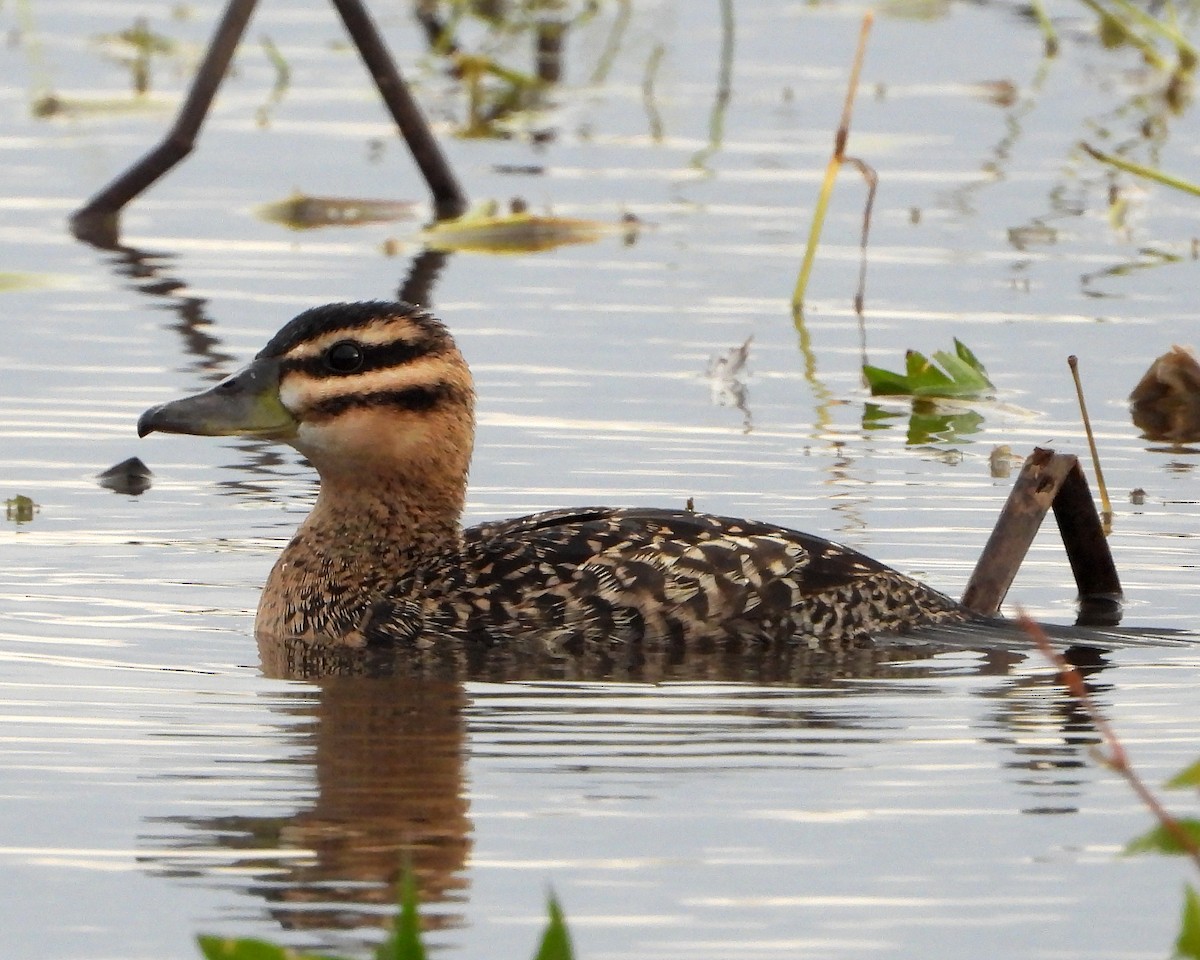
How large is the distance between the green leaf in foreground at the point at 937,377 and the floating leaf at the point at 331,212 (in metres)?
4.98

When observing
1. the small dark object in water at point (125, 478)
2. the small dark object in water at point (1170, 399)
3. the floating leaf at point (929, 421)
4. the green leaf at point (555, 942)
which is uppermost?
the green leaf at point (555, 942)

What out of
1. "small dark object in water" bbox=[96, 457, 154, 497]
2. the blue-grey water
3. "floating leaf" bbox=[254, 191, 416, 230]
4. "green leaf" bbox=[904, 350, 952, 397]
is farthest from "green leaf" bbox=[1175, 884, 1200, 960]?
"floating leaf" bbox=[254, 191, 416, 230]

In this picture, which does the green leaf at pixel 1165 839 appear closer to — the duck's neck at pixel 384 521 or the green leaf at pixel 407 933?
the green leaf at pixel 407 933

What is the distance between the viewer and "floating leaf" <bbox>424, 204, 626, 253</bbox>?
1540cm

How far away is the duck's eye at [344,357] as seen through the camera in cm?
880

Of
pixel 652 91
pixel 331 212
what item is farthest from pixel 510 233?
pixel 652 91

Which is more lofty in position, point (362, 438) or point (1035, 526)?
point (362, 438)

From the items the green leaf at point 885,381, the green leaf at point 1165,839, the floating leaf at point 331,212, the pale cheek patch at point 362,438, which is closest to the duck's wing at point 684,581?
the pale cheek patch at point 362,438

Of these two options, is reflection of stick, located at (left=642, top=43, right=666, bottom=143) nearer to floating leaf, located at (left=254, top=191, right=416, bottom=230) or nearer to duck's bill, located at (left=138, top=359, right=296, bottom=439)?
floating leaf, located at (left=254, top=191, right=416, bottom=230)

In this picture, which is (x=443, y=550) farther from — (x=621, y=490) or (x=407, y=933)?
(x=407, y=933)

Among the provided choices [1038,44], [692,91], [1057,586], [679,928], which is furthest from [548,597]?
A: [1038,44]

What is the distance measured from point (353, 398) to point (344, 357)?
0.44 feet

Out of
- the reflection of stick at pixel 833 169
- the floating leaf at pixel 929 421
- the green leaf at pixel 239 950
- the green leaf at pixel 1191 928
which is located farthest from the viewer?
the reflection of stick at pixel 833 169

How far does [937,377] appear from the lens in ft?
39.1
